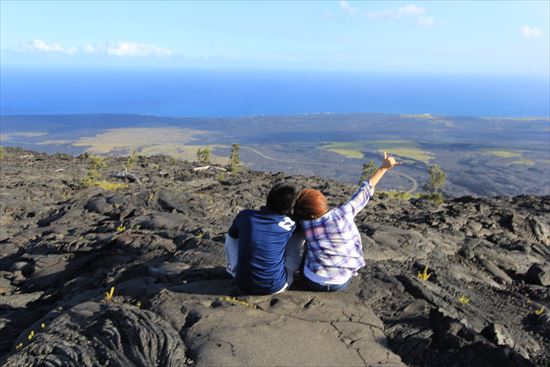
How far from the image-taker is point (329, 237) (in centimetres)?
831

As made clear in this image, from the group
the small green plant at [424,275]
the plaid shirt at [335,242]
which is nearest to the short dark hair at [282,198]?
the plaid shirt at [335,242]

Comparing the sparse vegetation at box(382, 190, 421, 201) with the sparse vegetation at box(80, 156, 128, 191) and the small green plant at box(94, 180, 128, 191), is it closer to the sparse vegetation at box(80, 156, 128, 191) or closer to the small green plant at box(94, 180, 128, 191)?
the sparse vegetation at box(80, 156, 128, 191)

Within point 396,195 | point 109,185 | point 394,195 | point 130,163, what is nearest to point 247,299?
point 109,185

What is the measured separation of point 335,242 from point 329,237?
167 mm

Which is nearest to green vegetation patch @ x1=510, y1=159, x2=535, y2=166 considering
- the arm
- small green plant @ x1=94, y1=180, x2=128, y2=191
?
small green plant @ x1=94, y1=180, x2=128, y2=191

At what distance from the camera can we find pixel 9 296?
1195 centimetres

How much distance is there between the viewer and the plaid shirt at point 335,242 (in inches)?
325

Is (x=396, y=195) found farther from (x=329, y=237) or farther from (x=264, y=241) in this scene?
(x=264, y=241)

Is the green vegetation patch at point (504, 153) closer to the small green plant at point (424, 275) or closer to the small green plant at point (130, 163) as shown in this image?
the small green plant at point (130, 163)

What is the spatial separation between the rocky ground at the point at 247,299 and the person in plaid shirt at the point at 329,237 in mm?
430

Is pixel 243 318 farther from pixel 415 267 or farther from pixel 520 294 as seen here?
pixel 520 294

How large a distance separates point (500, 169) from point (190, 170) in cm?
13785

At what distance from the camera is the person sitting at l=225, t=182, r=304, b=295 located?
784cm

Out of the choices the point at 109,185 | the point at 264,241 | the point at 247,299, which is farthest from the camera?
the point at 109,185
